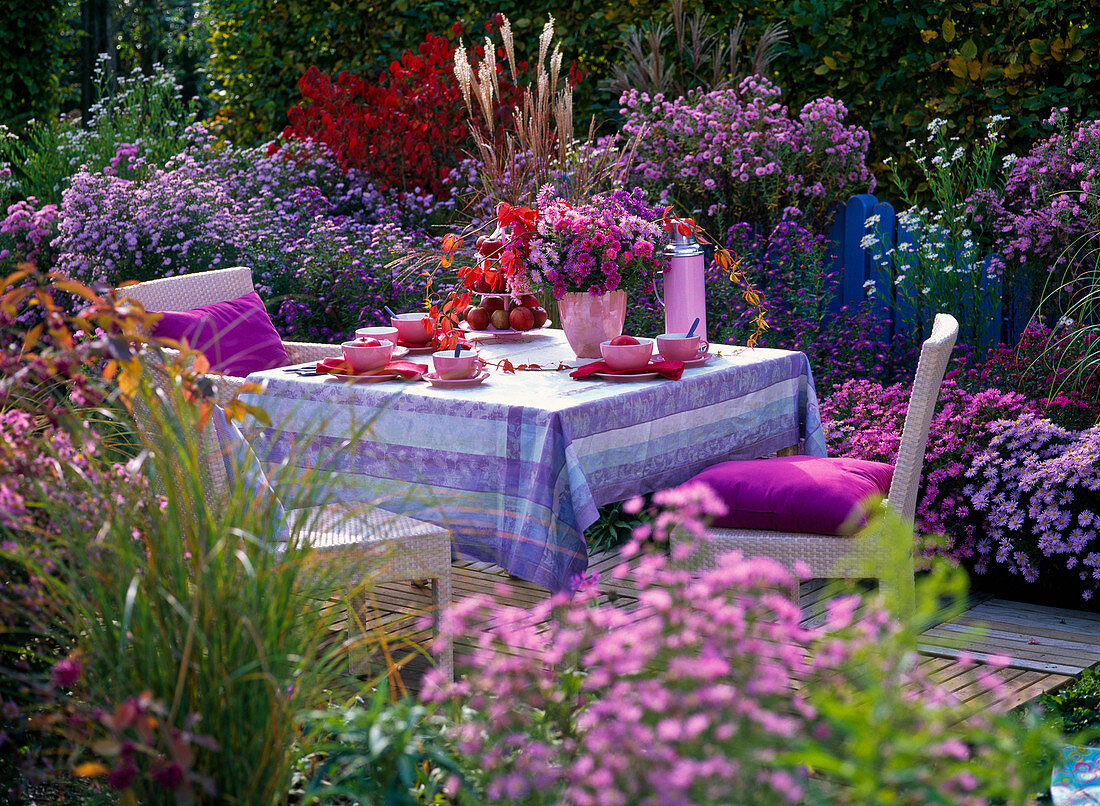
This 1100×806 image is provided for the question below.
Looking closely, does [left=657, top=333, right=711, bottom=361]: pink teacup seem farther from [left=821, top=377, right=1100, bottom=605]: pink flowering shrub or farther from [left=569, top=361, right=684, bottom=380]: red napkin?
[left=821, top=377, right=1100, bottom=605]: pink flowering shrub

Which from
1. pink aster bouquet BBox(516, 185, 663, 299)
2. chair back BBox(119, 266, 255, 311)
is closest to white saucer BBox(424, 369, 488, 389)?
pink aster bouquet BBox(516, 185, 663, 299)

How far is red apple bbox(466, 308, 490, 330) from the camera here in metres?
3.95

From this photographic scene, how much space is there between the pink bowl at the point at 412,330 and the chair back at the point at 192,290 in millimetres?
903

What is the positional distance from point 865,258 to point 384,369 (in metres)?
3.15

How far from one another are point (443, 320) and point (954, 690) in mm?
1760

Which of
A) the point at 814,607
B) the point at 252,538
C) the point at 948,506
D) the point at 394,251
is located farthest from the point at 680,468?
the point at 394,251

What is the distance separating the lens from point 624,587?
13.1 feet

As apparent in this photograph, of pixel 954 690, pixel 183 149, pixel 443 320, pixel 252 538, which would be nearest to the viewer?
pixel 252 538

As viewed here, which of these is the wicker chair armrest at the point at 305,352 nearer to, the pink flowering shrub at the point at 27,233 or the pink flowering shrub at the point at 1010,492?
the pink flowering shrub at the point at 1010,492

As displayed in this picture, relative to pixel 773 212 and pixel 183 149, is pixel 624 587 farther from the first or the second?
pixel 183 149

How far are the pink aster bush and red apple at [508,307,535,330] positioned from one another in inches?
93.4

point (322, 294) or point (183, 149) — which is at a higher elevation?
point (183, 149)

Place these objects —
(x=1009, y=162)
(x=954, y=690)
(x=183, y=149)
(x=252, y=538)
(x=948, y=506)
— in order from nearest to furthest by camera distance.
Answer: (x=252, y=538)
(x=954, y=690)
(x=948, y=506)
(x=1009, y=162)
(x=183, y=149)

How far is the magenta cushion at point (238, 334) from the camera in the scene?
3908 mm
